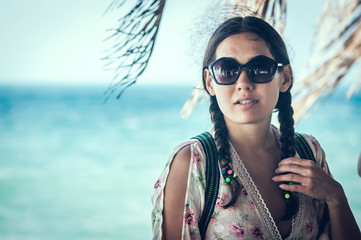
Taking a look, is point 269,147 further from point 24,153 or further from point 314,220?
point 24,153

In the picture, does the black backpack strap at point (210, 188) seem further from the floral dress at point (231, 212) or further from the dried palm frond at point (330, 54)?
the dried palm frond at point (330, 54)

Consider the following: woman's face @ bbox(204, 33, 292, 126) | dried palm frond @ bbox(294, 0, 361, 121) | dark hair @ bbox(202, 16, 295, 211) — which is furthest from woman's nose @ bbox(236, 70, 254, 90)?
dried palm frond @ bbox(294, 0, 361, 121)

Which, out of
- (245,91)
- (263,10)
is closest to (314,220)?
(245,91)

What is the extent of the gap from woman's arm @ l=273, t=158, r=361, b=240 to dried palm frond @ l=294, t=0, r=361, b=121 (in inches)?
24.1

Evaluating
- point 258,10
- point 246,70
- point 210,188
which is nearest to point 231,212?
point 210,188

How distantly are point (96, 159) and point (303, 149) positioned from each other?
54.4ft

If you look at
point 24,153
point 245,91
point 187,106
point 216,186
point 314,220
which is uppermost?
point 24,153

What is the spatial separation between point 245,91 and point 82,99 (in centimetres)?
3634

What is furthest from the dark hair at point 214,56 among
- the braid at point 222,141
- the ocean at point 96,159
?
the ocean at point 96,159

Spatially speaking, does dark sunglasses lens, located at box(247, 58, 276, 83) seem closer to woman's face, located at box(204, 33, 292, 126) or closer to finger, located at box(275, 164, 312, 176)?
woman's face, located at box(204, 33, 292, 126)

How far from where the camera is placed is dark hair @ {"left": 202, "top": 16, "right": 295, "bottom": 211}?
1.41 metres

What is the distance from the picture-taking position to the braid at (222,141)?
4.44 ft

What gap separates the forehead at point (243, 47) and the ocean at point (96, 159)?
1.23ft

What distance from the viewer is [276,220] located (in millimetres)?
1397
